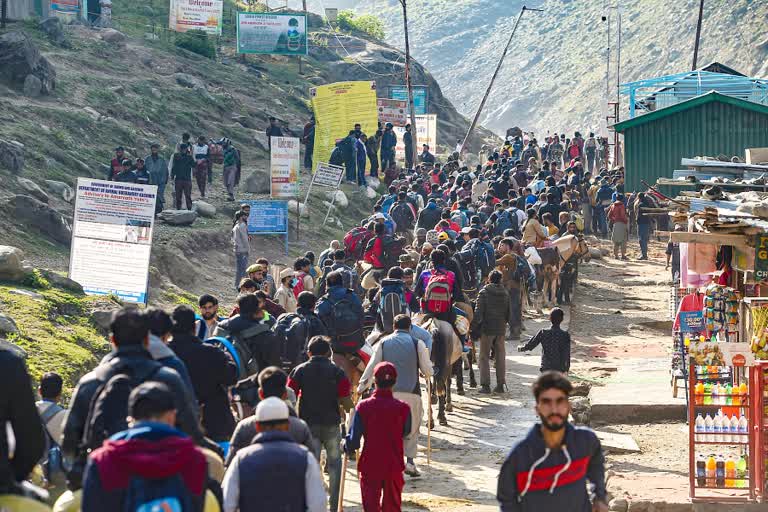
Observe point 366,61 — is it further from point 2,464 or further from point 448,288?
point 2,464

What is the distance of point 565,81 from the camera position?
120625mm

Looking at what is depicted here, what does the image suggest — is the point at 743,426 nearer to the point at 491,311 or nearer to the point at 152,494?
the point at 491,311

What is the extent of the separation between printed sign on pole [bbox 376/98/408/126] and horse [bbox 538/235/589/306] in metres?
20.9

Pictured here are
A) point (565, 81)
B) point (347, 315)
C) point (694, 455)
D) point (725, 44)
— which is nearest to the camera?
point (694, 455)

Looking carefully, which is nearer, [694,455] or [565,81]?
[694,455]

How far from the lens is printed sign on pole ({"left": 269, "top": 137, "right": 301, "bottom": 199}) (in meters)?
28.0

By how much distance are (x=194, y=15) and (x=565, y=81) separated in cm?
7218

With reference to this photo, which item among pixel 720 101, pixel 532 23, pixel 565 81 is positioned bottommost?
pixel 720 101

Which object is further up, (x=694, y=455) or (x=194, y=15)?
(x=194, y=15)

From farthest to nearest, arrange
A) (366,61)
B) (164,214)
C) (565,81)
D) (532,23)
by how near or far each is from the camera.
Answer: (532,23)
(565,81)
(366,61)
(164,214)

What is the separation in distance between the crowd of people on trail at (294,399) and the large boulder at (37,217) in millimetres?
6308

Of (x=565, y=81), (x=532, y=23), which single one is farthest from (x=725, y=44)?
(x=532, y=23)

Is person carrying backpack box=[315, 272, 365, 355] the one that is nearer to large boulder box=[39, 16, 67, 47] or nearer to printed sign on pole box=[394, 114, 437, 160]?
large boulder box=[39, 16, 67, 47]

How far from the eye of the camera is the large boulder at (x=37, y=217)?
23.6 meters
